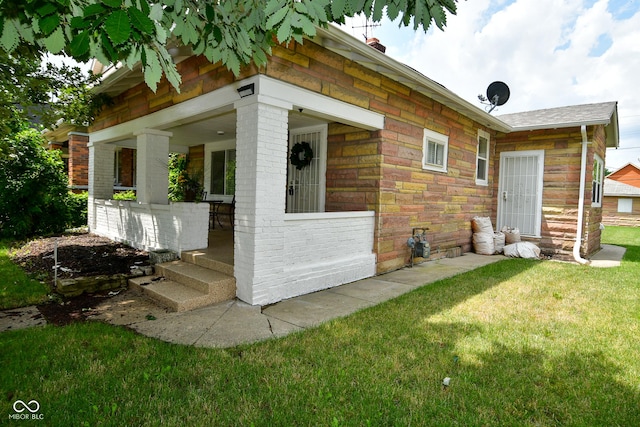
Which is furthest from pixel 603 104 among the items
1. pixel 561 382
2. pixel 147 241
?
pixel 147 241

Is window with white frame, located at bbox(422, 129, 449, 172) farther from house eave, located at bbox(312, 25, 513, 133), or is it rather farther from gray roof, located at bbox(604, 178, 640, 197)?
gray roof, located at bbox(604, 178, 640, 197)

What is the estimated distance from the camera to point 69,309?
408cm

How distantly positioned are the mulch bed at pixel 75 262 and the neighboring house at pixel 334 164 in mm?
462

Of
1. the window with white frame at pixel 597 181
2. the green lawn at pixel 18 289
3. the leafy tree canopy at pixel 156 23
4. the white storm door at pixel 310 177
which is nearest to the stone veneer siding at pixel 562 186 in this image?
the window with white frame at pixel 597 181

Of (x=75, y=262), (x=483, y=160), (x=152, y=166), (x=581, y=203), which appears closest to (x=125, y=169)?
(x=152, y=166)

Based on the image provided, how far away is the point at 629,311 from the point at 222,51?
216 inches

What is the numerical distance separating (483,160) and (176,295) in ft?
27.4

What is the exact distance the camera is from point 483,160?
9.43 metres

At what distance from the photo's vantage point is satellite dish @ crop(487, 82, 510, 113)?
1036 cm

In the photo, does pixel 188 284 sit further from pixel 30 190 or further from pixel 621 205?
pixel 621 205

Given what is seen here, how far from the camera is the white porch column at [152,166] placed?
654 cm

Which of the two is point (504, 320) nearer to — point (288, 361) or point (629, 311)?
point (629, 311)

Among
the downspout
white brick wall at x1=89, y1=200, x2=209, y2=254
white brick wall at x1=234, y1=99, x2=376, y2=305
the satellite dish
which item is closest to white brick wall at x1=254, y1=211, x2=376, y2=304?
white brick wall at x1=234, y1=99, x2=376, y2=305

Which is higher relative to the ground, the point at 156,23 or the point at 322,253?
the point at 156,23
